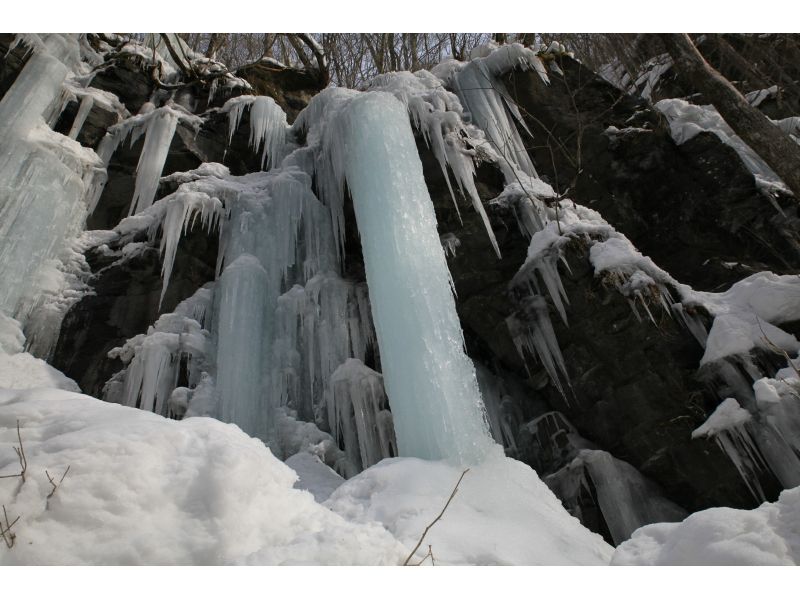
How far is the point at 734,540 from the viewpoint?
5.61 ft

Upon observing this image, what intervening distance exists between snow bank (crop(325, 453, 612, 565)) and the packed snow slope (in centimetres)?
1

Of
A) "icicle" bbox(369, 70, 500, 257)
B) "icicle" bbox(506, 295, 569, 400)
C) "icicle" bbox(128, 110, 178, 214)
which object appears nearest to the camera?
"icicle" bbox(506, 295, 569, 400)

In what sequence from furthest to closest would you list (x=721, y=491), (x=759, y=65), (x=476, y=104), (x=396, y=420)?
1. (x=759, y=65)
2. (x=476, y=104)
3. (x=721, y=491)
4. (x=396, y=420)

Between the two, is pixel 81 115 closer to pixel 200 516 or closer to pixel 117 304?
pixel 117 304

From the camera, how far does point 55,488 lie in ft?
5.69

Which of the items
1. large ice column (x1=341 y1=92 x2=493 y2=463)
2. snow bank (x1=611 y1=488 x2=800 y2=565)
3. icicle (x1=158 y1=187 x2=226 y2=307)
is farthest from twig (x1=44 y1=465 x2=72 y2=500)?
icicle (x1=158 y1=187 x2=226 y2=307)

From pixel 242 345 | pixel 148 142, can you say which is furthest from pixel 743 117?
pixel 148 142

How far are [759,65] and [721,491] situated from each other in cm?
734

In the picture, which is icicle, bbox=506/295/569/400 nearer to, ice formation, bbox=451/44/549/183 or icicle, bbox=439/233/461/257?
icicle, bbox=439/233/461/257

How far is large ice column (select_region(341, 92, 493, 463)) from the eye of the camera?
353cm

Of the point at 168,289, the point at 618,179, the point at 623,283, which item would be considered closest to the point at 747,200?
the point at 618,179

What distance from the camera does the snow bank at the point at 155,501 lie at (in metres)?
1.68

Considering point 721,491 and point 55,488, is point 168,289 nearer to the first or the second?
point 55,488

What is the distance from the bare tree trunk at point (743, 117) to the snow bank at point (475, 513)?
245 centimetres
